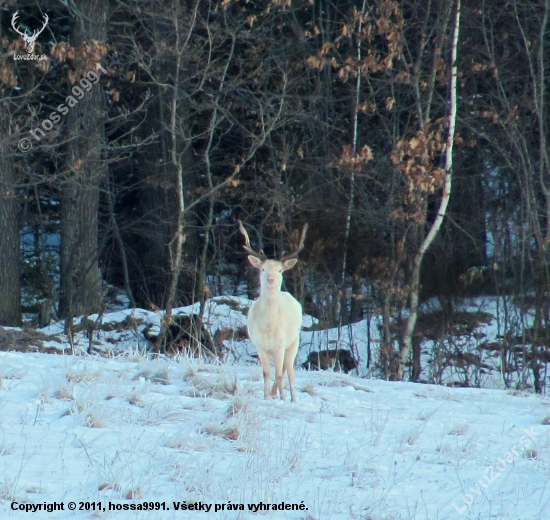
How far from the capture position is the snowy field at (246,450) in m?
5.45

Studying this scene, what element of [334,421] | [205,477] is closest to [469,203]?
[334,421]

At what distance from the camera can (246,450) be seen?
641 cm

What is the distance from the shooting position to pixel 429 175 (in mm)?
15875

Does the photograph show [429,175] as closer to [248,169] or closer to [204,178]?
[248,169]

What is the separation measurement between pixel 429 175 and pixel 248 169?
18.4 ft

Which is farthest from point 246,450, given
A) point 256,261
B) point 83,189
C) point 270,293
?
point 83,189

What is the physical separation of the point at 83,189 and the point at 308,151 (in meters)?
5.18

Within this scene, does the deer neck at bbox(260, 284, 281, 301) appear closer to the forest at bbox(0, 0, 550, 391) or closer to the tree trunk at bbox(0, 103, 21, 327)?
the forest at bbox(0, 0, 550, 391)

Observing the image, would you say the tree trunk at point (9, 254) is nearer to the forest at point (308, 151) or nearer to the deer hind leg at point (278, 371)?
the forest at point (308, 151)

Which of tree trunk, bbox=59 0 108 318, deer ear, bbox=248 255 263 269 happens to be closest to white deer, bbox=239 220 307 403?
deer ear, bbox=248 255 263 269

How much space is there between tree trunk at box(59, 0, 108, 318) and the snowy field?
9066 mm

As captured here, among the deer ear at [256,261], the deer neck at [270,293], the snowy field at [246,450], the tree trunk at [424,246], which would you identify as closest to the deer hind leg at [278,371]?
the snowy field at [246,450]

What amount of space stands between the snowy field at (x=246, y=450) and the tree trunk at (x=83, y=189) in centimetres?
907

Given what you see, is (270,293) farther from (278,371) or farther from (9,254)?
(9,254)
